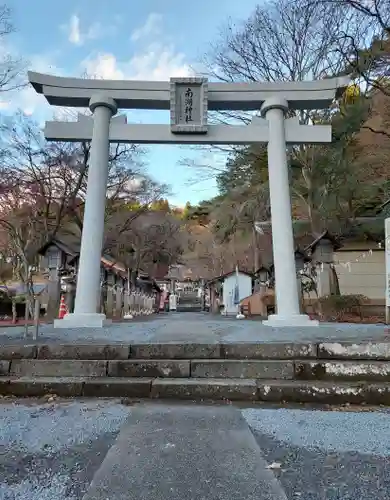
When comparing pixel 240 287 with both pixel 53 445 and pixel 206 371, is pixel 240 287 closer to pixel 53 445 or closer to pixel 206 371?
pixel 206 371

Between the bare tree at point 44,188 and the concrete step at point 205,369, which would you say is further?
the bare tree at point 44,188

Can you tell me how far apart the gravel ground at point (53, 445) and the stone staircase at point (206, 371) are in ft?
0.87

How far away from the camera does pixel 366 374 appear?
10.6ft

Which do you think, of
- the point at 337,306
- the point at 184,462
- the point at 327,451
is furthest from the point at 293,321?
the point at 337,306

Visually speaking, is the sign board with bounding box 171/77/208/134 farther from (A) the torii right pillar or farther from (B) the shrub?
(B) the shrub

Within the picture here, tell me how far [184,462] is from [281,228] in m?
5.69

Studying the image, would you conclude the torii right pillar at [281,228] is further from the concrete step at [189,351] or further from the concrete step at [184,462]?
the concrete step at [184,462]

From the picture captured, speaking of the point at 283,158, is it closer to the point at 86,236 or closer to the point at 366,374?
the point at 86,236

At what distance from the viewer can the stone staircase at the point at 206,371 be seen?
9.88 ft

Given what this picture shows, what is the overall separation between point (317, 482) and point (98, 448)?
1204mm

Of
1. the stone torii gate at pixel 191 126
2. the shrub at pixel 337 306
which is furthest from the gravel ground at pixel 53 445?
the shrub at pixel 337 306

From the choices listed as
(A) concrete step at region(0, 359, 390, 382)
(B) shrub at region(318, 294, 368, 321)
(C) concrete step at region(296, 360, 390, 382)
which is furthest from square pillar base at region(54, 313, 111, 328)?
(B) shrub at region(318, 294, 368, 321)

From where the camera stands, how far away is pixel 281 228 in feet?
23.4

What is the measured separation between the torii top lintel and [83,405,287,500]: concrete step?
643 centimetres
